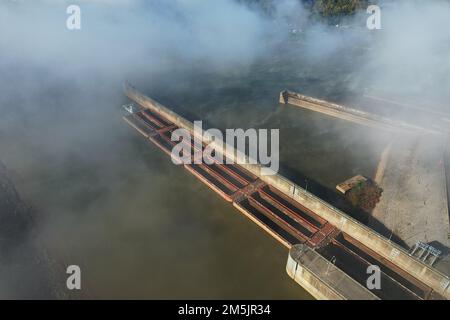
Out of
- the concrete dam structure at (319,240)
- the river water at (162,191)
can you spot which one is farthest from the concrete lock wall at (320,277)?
the river water at (162,191)

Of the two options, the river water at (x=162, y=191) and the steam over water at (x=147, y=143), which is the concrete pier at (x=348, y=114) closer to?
the river water at (x=162, y=191)

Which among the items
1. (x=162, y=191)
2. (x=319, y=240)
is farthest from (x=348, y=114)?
(x=162, y=191)

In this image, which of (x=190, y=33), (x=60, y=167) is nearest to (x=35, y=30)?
(x=190, y=33)

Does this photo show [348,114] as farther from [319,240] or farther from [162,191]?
[162,191]

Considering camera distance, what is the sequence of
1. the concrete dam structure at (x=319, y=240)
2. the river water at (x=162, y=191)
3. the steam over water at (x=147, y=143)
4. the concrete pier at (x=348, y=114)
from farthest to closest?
the concrete pier at (x=348, y=114)
the steam over water at (x=147, y=143)
the river water at (x=162, y=191)
the concrete dam structure at (x=319, y=240)

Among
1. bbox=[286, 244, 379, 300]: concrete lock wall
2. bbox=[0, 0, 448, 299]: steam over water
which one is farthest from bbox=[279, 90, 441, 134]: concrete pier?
bbox=[286, 244, 379, 300]: concrete lock wall
